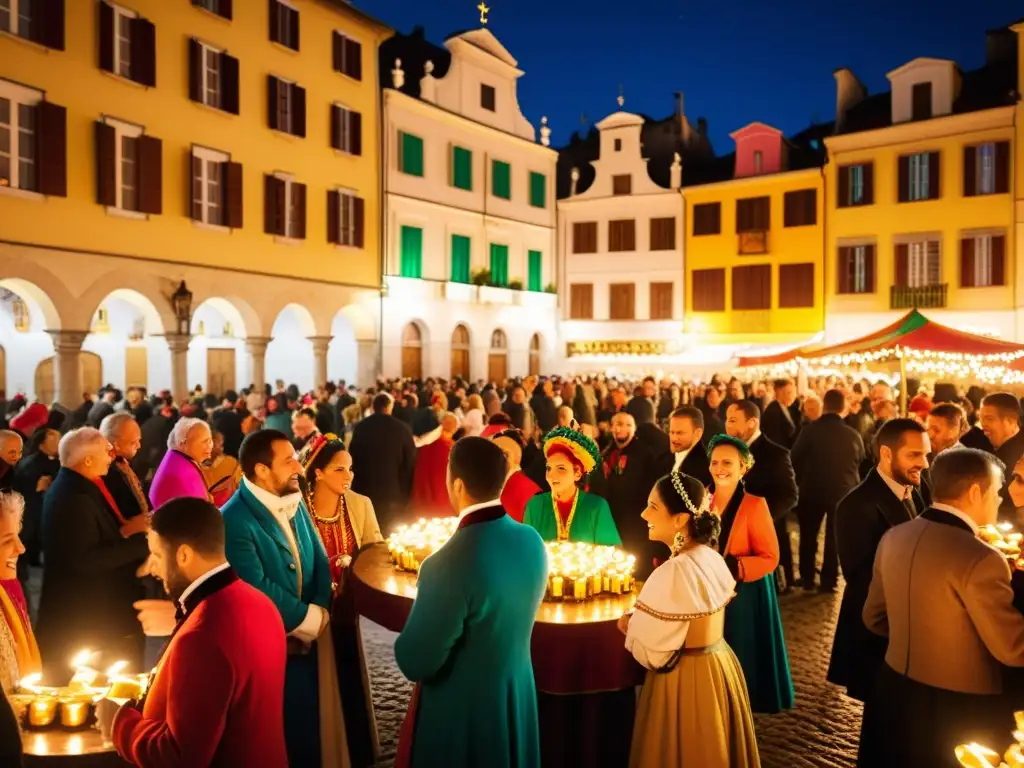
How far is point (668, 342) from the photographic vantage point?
33219 millimetres

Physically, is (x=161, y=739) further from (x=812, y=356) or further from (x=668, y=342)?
(x=668, y=342)

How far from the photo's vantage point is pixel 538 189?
3269cm

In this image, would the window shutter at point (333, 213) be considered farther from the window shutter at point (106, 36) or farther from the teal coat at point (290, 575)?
the teal coat at point (290, 575)

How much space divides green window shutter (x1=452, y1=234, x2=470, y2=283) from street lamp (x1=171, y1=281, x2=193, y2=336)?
10.8 meters

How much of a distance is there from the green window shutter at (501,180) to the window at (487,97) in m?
1.78

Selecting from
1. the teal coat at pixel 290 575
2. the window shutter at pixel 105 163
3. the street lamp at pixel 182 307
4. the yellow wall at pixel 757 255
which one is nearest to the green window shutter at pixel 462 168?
the yellow wall at pixel 757 255

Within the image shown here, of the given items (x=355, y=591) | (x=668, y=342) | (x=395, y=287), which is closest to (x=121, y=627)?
(x=355, y=591)

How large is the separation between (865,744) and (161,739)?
9.87ft

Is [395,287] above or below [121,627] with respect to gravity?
above

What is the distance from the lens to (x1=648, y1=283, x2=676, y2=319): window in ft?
110

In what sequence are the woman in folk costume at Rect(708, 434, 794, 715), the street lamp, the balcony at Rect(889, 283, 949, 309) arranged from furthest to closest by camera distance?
the balcony at Rect(889, 283, 949, 309), the street lamp, the woman in folk costume at Rect(708, 434, 794, 715)

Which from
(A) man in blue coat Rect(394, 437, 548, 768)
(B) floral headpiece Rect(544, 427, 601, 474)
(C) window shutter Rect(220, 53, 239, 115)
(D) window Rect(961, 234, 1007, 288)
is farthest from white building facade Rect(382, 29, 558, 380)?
(A) man in blue coat Rect(394, 437, 548, 768)

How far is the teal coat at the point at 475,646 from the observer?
3.14 m

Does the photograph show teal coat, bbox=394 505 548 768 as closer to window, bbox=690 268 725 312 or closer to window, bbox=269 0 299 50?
window, bbox=269 0 299 50
